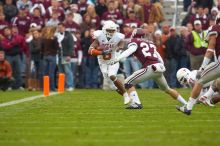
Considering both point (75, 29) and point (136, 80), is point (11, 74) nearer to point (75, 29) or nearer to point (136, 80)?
point (75, 29)

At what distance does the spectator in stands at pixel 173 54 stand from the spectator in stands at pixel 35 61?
3595 mm

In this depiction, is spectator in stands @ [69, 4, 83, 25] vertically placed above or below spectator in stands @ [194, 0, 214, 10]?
below

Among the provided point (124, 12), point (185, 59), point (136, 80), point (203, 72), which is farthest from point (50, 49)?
point (203, 72)

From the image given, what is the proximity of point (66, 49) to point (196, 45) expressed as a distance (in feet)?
11.8

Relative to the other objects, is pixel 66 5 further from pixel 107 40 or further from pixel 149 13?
pixel 107 40

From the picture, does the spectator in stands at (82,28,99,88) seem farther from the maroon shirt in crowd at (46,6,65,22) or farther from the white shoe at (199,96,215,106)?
the white shoe at (199,96,215,106)

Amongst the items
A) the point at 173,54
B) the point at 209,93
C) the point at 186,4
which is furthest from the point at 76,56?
the point at 209,93

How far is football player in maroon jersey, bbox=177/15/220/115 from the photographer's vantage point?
1159cm

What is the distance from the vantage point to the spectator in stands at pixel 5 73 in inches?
815

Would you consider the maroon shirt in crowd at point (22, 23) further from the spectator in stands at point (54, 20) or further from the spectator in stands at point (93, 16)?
the spectator in stands at point (93, 16)

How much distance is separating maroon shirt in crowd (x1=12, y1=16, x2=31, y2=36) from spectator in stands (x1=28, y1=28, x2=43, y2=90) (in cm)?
52

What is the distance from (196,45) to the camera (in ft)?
66.1

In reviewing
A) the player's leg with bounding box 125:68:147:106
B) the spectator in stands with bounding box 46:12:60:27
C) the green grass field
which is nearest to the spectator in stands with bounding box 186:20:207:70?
the spectator in stands with bounding box 46:12:60:27

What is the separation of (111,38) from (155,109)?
2284 millimetres
